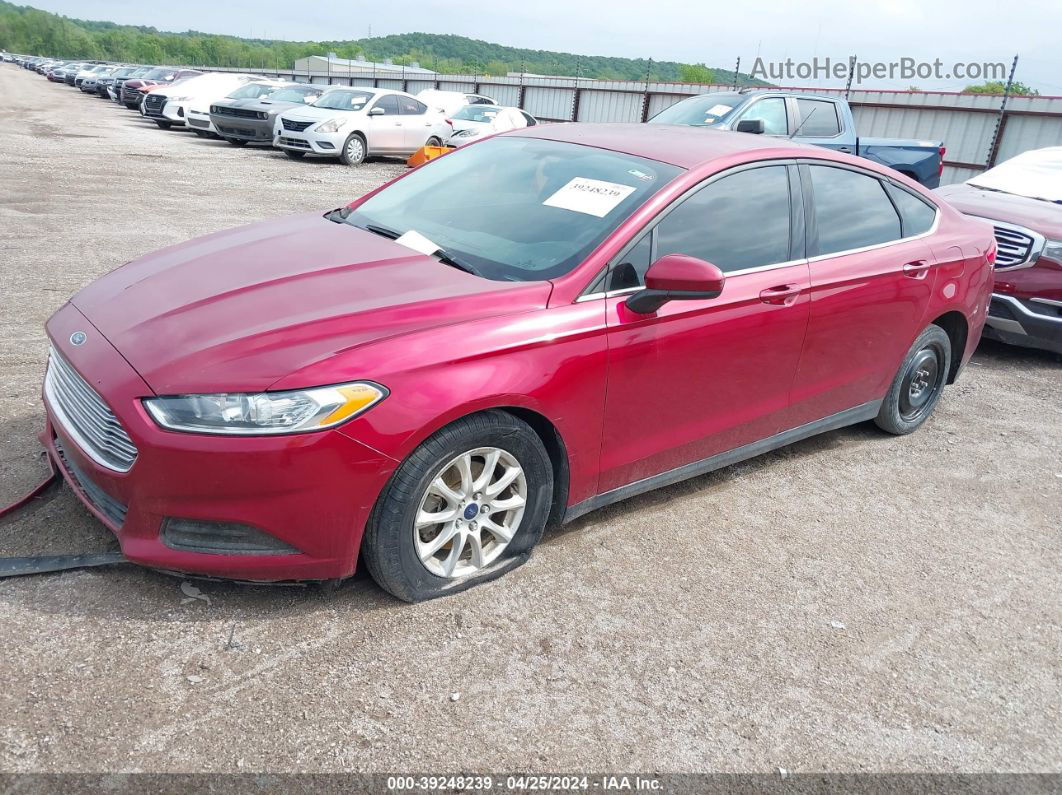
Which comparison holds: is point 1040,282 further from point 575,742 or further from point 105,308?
point 105,308

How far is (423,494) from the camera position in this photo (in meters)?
2.88

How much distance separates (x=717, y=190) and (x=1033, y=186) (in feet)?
20.4

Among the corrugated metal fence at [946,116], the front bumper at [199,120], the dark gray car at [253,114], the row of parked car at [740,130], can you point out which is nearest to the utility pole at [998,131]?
the corrugated metal fence at [946,116]

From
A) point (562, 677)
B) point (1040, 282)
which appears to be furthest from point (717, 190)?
point (1040, 282)

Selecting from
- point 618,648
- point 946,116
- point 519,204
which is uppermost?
point 946,116

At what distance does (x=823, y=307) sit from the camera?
13.2ft

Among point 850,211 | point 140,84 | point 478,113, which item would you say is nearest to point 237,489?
point 850,211

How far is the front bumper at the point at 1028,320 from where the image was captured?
6.66 m

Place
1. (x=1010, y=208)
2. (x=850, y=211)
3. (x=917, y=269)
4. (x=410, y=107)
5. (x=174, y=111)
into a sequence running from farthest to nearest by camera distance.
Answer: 1. (x=174, y=111)
2. (x=410, y=107)
3. (x=1010, y=208)
4. (x=917, y=269)
5. (x=850, y=211)

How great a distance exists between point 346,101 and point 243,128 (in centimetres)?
293

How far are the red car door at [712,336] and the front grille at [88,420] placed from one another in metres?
1.73

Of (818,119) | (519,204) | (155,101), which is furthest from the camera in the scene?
(155,101)

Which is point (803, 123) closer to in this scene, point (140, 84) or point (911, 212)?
point (911, 212)

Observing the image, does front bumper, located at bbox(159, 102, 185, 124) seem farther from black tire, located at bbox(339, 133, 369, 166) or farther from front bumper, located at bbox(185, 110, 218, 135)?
black tire, located at bbox(339, 133, 369, 166)
